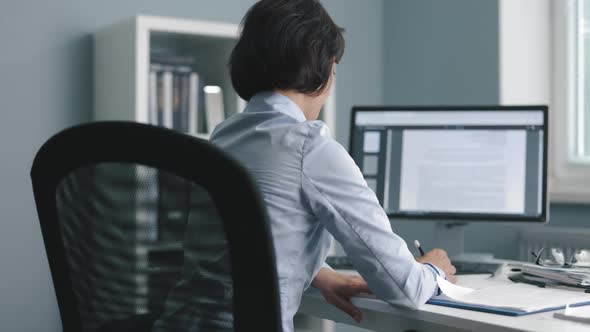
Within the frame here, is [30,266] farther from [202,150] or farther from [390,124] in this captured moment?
[202,150]

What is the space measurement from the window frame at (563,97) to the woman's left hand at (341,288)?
1.75 metres

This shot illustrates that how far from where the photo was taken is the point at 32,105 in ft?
9.43

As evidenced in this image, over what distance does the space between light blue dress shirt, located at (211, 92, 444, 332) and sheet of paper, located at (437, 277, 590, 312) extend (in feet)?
0.45

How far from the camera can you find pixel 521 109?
82.3 inches

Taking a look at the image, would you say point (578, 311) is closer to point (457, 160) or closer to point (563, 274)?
point (563, 274)

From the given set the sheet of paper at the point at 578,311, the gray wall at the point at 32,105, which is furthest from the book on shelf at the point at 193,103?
the sheet of paper at the point at 578,311

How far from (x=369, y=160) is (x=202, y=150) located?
136 cm

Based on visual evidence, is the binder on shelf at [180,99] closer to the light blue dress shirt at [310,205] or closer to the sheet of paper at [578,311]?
the light blue dress shirt at [310,205]

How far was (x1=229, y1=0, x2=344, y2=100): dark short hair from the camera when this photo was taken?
1.43 metres

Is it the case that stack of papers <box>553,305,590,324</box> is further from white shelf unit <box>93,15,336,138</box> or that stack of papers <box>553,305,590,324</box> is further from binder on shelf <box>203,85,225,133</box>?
binder on shelf <box>203,85,225,133</box>

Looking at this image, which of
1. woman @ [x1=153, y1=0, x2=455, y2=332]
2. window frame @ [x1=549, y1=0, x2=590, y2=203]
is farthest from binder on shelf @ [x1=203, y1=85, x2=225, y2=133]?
woman @ [x1=153, y1=0, x2=455, y2=332]

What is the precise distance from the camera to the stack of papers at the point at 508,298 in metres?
1.38

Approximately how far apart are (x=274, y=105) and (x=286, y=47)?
0.11m

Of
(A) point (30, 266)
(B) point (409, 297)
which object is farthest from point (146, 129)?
(A) point (30, 266)
